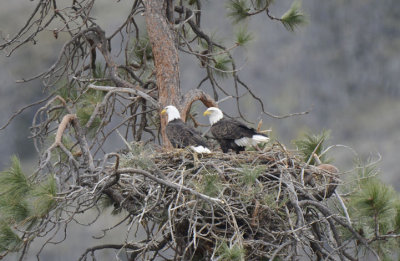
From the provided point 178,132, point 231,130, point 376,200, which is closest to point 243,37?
point 231,130

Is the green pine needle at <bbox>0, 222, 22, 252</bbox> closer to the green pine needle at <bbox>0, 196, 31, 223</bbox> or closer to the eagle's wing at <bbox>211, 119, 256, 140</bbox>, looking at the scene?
the green pine needle at <bbox>0, 196, 31, 223</bbox>

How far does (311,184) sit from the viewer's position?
4.75m

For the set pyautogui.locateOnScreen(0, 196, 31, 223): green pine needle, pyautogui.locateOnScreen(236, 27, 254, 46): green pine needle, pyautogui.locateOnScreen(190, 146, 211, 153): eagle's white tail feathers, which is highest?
pyautogui.locateOnScreen(236, 27, 254, 46): green pine needle

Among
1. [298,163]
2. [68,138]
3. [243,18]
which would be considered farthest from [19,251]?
[243,18]

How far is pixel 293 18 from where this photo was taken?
19.7ft

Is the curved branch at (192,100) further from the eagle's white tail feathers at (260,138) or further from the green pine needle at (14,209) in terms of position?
the green pine needle at (14,209)

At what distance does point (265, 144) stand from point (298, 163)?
69 cm

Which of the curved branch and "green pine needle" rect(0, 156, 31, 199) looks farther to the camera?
the curved branch

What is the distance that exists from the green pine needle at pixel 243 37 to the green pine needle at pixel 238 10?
348 mm

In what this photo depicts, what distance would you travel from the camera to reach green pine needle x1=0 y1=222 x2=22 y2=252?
3.99m

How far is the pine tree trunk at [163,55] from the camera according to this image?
5367mm

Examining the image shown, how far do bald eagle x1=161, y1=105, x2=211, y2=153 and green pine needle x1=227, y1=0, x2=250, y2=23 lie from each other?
1.28 meters

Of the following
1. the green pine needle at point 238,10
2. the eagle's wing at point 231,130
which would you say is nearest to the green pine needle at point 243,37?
the green pine needle at point 238,10

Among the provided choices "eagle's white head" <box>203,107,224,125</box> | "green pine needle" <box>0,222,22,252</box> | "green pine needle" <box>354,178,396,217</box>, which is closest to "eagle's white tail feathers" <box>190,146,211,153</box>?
"eagle's white head" <box>203,107,224,125</box>
